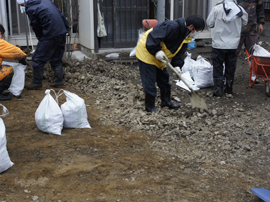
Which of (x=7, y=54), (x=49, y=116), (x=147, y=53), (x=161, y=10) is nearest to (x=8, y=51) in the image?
(x=7, y=54)

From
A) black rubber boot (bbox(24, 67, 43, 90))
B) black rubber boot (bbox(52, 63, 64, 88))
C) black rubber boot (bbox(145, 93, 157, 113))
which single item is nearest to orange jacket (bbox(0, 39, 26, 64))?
black rubber boot (bbox(24, 67, 43, 90))

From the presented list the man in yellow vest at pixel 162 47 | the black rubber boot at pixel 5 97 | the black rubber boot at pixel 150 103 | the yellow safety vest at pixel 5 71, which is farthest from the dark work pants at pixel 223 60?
the black rubber boot at pixel 5 97

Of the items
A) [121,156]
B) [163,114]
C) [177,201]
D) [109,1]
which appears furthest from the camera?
[109,1]

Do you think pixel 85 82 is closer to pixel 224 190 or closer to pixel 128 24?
pixel 128 24

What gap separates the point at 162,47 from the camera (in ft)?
14.1

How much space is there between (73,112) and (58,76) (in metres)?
2.22

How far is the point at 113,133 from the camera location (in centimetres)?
409

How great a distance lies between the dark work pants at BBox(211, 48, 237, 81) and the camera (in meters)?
5.42

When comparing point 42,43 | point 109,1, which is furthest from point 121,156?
point 109,1

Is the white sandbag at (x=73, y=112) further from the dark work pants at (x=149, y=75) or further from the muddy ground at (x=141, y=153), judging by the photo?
the dark work pants at (x=149, y=75)

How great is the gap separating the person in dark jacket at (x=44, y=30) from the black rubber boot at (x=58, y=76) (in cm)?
20

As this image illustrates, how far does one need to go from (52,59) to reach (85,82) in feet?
2.56

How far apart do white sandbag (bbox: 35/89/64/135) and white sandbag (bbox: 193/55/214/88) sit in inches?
124

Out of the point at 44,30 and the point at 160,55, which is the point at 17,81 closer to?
the point at 44,30
